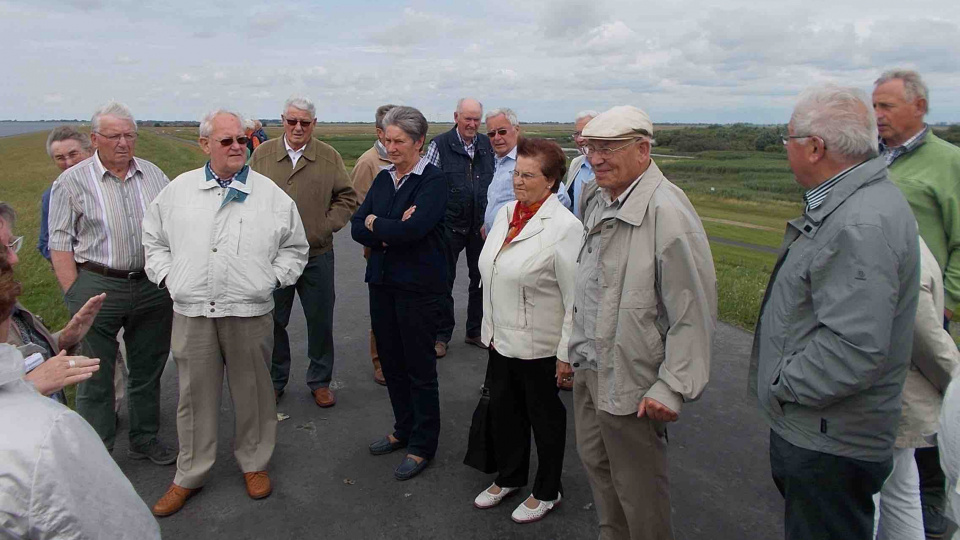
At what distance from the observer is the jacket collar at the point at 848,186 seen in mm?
2266

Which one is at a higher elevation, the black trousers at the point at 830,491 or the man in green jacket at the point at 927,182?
the man in green jacket at the point at 927,182

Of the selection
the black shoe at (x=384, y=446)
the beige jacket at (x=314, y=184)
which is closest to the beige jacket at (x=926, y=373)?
the black shoe at (x=384, y=446)

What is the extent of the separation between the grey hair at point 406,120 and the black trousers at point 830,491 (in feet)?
8.57

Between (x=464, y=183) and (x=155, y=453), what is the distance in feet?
11.3

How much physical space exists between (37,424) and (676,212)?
7.38ft

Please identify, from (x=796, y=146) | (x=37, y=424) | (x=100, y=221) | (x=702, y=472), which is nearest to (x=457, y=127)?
(x=100, y=221)

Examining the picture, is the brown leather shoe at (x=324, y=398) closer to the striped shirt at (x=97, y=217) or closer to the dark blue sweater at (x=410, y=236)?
the dark blue sweater at (x=410, y=236)

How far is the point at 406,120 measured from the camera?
13.0ft

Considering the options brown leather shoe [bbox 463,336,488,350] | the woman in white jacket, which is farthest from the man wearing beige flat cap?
brown leather shoe [bbox 463,336,488,350]

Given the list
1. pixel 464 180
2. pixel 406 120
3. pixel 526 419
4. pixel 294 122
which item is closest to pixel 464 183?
pixel 464 180

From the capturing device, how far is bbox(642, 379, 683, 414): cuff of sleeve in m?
2.65

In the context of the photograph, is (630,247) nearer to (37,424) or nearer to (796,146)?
(796,146)

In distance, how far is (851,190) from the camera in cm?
226

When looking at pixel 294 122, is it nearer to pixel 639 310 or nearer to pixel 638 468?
pixel 639 310
